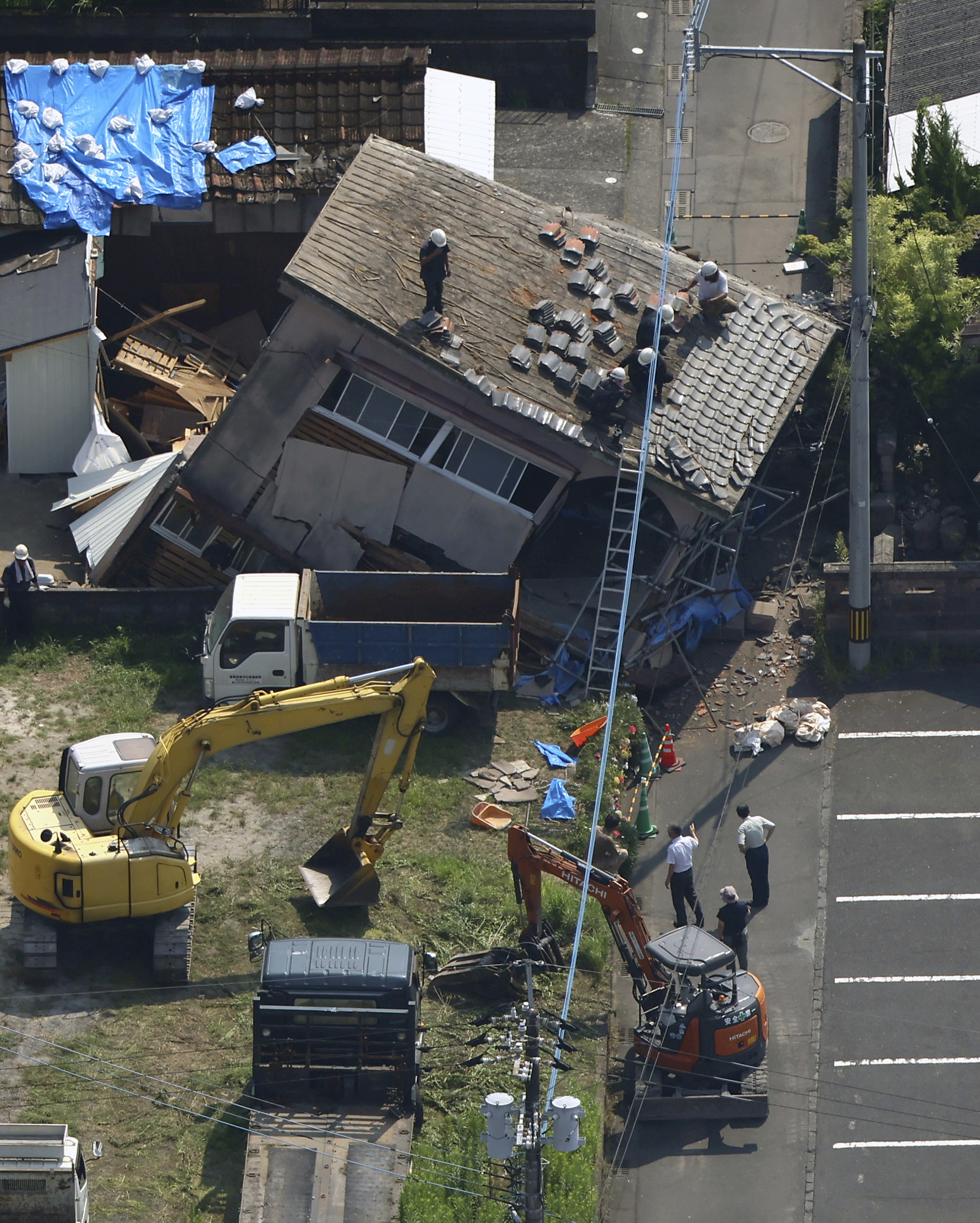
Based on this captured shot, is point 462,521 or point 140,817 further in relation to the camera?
point 462,521

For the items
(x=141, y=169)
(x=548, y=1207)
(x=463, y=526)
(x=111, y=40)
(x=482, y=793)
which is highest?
(x=111, y=40)

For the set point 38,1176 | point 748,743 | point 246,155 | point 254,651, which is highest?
Result: point 246,155

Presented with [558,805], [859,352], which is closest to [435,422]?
[859,352]

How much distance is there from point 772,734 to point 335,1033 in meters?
9.75

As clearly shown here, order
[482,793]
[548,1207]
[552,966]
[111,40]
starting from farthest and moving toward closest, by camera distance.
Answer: [111,40] → [482,793] → [552,966] → [548,1207]

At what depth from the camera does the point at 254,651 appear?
30.3 m

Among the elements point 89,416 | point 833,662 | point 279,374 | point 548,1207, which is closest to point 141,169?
point 89,416

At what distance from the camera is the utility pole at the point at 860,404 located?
2789cm

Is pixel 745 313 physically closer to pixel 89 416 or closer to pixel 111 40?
pixel 89 416

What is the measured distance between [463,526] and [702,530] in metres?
3.86

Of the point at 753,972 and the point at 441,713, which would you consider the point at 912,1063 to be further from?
the point at 441,713

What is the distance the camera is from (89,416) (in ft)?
118

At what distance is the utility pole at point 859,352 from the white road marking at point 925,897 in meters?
5.10

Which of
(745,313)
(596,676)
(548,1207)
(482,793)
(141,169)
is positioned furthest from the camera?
(141,169)
